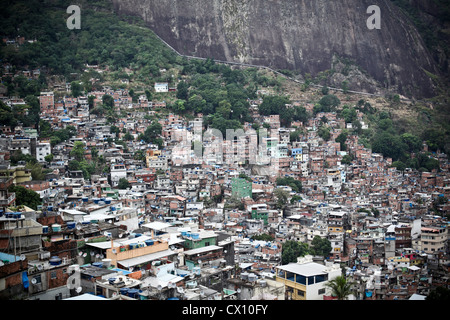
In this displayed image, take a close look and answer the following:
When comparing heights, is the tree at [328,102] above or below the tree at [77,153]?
above

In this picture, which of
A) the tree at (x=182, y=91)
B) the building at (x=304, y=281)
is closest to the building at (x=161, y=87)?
the tree at (x=182, y=91)

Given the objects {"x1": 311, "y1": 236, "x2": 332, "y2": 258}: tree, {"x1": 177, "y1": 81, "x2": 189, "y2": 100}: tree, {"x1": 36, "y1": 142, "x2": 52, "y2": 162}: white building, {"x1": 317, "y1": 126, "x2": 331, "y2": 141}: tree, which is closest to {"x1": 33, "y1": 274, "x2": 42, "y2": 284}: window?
{"x1": 311, "y1": 236, "x2": 332, "y2": 258}: tree

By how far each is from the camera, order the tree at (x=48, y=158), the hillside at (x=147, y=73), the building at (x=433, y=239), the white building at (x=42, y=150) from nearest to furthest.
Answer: the building at (x=433, y=239) → the tree at (x=48, y=158) → the white building at (x=42, y=150) → the hillside at (x=147, y=73)

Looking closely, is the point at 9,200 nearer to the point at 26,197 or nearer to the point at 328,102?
the point at 26,197

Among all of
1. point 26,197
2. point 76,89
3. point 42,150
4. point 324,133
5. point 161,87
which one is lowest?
point 26,197

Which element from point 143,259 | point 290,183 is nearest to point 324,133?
point 290,183

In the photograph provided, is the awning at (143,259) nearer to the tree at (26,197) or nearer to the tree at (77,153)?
the tree at (26,197)
